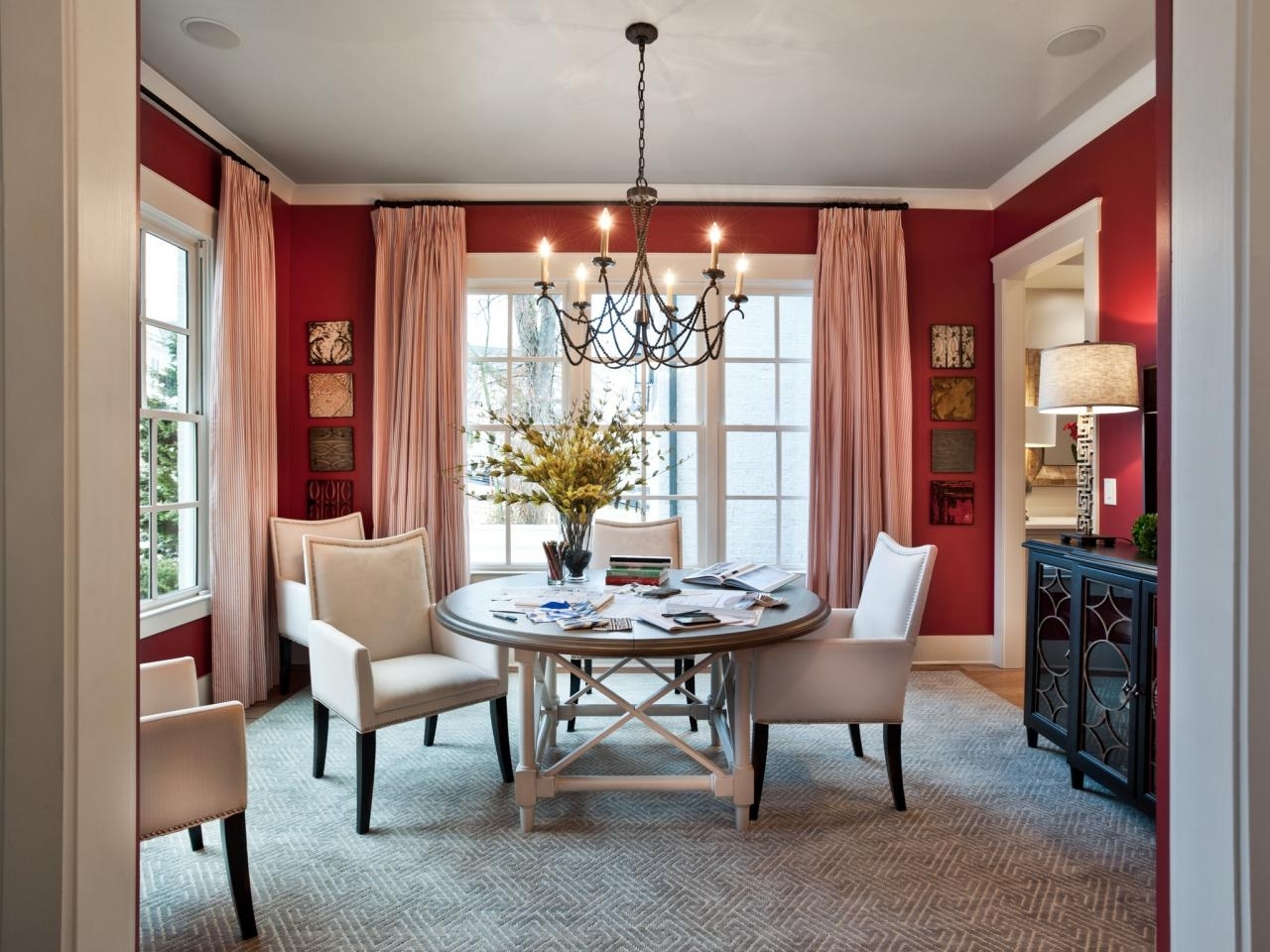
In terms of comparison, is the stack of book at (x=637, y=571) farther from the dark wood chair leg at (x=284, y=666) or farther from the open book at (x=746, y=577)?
the dark wood chair leg at (x=284, y=666)

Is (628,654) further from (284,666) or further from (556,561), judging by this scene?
(284,666)

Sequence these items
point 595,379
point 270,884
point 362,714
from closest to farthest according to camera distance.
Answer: point 270,884
point 362,714
point 595,379

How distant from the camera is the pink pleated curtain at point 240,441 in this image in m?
3.56

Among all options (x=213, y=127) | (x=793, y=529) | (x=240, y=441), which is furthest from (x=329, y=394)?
(x=793, y=529)

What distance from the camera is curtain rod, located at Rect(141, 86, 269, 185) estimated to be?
10.1 feet

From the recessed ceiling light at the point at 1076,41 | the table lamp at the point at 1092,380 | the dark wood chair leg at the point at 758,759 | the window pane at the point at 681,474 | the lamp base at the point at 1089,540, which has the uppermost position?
the recessed ceiling light at the point at 1076,41

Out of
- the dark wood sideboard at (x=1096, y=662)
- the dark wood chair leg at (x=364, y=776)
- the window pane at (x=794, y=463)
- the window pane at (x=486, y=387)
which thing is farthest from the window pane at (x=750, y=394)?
the dark wood chair leg at (x=364, y=776)

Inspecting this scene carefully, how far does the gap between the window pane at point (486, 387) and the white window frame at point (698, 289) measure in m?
0.12

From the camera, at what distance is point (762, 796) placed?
2664 mm

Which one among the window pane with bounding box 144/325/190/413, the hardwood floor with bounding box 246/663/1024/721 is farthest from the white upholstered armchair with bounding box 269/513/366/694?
the window pane with bounding box 144/325/190/413

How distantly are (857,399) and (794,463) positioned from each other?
57 centimetres
